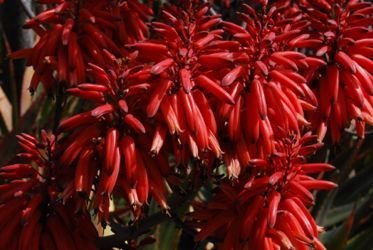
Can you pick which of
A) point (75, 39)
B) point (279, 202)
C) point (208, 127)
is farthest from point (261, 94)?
point (75, 39)

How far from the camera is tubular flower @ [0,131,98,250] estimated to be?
1958 millimetres

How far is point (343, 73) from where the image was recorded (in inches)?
81.9

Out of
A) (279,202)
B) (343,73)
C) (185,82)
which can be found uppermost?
(185,82)

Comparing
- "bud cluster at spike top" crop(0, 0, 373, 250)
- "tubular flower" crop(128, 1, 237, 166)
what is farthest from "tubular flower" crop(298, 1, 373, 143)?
"tubular flower" crop(128, 1, 237, 166)

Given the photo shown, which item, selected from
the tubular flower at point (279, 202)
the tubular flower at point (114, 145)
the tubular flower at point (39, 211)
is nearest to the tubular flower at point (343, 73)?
the tubular flower at point (279, 202)

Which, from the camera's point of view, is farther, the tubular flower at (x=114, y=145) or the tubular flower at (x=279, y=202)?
the tubular flower at (x=279, y=202)

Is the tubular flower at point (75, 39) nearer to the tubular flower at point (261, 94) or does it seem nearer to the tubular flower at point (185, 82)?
the tubular flower at point (185, 82)

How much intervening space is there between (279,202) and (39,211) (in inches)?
23.1

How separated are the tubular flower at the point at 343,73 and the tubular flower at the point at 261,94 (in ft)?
0.34

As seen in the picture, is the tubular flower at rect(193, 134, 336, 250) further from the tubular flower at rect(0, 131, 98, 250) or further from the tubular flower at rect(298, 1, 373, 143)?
the tubular flower at rect(0, 131, 98, 250)

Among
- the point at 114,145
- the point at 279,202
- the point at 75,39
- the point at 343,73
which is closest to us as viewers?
the point at 114,145

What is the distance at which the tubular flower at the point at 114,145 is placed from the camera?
1.81 m

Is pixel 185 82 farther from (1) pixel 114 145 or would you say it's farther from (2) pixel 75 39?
(2) pixel 75 39

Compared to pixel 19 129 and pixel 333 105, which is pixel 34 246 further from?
pixel 19 129
